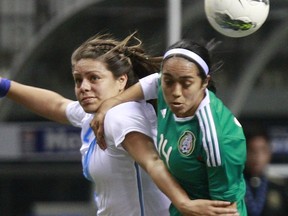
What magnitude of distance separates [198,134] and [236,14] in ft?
2.15

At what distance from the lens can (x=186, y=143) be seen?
12.7ft

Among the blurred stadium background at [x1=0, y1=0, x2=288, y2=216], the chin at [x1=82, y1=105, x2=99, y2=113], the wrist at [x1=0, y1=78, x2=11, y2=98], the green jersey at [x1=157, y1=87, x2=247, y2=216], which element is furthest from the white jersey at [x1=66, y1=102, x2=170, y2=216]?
the blurred stadium background at [x1=0, y1=0, x2=288, y2=216]

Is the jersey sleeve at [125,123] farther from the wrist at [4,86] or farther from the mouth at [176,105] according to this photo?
Result: the wrist at [4,86]

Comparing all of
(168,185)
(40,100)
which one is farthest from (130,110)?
(40,100)

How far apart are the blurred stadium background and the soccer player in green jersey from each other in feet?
14.6

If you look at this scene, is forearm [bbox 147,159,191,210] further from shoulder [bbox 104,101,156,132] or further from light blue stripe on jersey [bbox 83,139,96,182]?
light blue stripe on jersey [bbox 83,139,96,182]

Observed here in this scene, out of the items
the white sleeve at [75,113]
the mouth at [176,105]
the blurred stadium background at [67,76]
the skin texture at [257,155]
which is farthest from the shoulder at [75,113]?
the blurred stadium background at [67,76]

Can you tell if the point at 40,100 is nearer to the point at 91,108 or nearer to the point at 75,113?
the point at 75,113

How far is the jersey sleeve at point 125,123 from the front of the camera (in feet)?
13.6

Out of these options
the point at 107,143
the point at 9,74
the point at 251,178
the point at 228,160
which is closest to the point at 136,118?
the point at 107,143

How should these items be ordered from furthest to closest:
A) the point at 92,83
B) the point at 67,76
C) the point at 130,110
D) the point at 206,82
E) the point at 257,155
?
the point at 67,76
the point at 257,155
the point at 92,83
the point at 130,110
the point at 206,82

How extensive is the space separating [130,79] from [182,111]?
67 centimetres

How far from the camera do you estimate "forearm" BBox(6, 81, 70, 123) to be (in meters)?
4.85

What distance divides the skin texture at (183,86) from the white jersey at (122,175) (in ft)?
1.10
